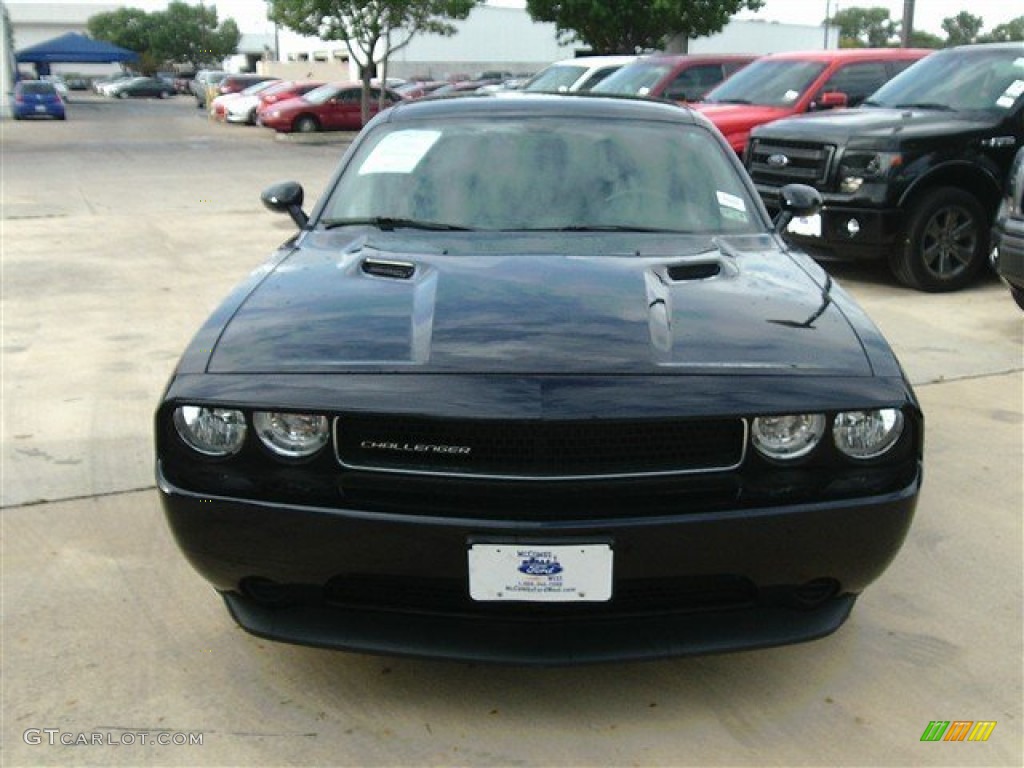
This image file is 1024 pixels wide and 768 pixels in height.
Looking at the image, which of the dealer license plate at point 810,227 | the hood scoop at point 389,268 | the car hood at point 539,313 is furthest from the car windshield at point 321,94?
the hood scoop at point 389,268

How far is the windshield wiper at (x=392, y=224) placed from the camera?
3.85 metres

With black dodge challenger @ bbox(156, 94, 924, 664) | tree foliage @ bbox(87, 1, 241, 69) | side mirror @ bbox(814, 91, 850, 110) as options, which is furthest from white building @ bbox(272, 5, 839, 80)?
black dodge challenger @ bbox(156, 94, 924, 664)

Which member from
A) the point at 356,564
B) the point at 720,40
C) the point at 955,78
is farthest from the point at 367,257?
the point at 720,40

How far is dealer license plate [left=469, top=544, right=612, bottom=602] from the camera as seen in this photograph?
8.32ft

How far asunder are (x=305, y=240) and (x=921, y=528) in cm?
238

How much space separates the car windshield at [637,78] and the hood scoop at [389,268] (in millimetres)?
11571

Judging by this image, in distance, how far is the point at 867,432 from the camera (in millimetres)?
2721

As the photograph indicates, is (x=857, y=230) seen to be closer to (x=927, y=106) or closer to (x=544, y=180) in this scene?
(x=927, y=106)

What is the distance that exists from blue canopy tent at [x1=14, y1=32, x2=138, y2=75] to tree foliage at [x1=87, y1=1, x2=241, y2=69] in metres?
32.1

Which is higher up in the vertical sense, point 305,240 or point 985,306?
point 305,240

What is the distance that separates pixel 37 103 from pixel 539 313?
127 ft

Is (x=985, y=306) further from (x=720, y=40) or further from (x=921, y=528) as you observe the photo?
(x=720, y=40)

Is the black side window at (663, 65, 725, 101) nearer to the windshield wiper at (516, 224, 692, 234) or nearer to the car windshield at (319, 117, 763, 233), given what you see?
the car windshield at (319, 117, 763, 233)

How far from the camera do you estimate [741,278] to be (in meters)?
3.35
